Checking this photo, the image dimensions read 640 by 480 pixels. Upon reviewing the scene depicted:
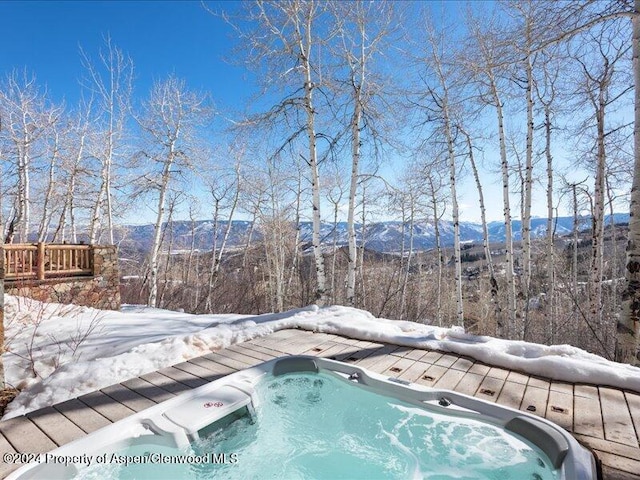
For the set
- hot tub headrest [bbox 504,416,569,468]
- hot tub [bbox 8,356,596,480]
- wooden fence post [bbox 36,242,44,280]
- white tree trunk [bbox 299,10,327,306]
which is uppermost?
white tree trunk [bbox 299,10,327,306]

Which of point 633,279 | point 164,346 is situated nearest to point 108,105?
point 164,346

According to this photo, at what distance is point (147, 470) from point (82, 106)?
13.2 metres

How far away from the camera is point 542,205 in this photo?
8.82 metres

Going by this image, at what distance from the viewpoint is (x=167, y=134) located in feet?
32.5

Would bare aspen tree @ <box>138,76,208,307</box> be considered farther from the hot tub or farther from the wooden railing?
the hot tub

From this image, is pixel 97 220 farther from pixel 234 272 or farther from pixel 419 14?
pixel 419 14

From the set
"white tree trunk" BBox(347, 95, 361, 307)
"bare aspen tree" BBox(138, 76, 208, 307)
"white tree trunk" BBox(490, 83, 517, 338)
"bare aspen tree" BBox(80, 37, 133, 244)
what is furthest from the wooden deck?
"bare aspen tree" BBox(80, 37, 133, 244)

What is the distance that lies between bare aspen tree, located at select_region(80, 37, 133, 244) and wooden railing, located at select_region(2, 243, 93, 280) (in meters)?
2.91

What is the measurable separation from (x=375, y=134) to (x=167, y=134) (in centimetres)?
681

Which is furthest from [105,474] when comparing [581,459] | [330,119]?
[330,119]

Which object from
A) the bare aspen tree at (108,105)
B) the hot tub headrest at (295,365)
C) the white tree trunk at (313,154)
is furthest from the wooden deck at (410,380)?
the bare aspen tree at (108,105)

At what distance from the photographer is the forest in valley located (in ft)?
18.3

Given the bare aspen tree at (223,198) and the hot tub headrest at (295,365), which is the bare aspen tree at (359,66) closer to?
the hot tub headrest at (295,365)

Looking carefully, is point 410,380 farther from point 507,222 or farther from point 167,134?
point 167,134
